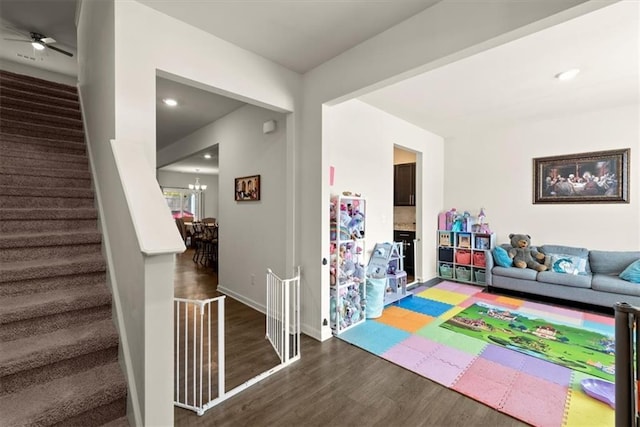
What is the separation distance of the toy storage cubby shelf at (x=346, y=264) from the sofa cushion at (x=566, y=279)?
9.43ft

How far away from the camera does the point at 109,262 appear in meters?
2.08

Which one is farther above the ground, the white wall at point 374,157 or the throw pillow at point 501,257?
the white wall at point 374,157

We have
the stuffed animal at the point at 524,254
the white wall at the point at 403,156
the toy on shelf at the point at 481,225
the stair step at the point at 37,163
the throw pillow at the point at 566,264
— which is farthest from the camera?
the white wall at the point at 403,156

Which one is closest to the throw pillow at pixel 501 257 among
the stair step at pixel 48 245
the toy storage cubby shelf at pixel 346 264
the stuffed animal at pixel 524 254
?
the stuffed animal at pixel 524 254

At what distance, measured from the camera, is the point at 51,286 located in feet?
6.34

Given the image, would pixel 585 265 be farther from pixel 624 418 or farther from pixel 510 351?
pixel 624 418

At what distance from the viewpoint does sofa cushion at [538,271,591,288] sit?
386 cm

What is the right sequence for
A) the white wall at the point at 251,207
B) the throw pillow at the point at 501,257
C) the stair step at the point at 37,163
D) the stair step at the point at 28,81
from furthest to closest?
the throw pillow at the point at 501,257, the white wall at the point at 251,207, the stair step at the point at 28,81, the stair step at the point at 37,163

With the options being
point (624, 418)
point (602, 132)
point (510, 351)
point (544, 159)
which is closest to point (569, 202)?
point (544, 159)

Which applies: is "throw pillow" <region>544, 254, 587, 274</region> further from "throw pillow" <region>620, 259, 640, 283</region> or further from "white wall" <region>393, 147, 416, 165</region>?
"white wall" <region>393, 147, 416, 165</region>

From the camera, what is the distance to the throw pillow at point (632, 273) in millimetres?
3598

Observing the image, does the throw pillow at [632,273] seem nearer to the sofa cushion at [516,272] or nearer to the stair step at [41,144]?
the sofa cushion at [516,272]

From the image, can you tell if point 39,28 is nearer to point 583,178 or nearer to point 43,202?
point 43,202

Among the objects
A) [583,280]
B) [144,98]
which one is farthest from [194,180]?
[583,280]
